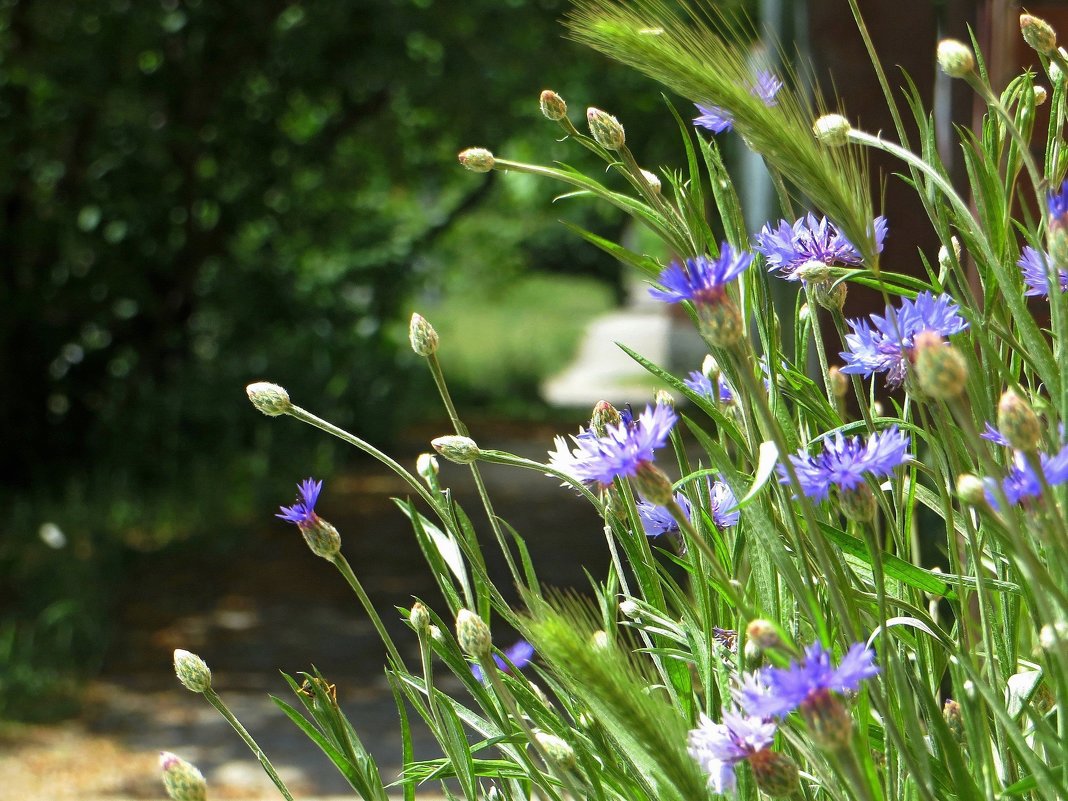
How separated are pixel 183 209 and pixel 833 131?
22.8 feet

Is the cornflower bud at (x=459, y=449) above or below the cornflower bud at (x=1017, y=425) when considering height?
below

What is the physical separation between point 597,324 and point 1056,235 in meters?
21.5

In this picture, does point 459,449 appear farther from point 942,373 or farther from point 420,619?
point 942,373

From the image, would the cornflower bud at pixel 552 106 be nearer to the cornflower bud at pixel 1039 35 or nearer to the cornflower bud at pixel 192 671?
the cornflower bud at pixel 1039 35

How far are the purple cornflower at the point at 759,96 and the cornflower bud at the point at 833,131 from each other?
1.4 inches

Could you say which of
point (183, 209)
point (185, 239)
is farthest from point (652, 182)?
point (185, 239)

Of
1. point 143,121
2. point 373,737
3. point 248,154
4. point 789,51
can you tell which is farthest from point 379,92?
point 789,51

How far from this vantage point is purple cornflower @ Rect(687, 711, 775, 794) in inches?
27.9

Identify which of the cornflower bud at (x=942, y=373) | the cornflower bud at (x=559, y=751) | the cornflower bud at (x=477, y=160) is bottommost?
the cornflower bud at (x=559, y=751)

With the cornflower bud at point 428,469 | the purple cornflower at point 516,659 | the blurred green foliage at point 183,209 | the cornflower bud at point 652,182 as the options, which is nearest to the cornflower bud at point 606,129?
the cornflower bud at point 652,182

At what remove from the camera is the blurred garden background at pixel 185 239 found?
19.6 feet

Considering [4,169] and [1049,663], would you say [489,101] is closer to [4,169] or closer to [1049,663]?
[4,169]

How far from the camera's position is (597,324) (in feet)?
72.6

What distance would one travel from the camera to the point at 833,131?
80 centimetres
